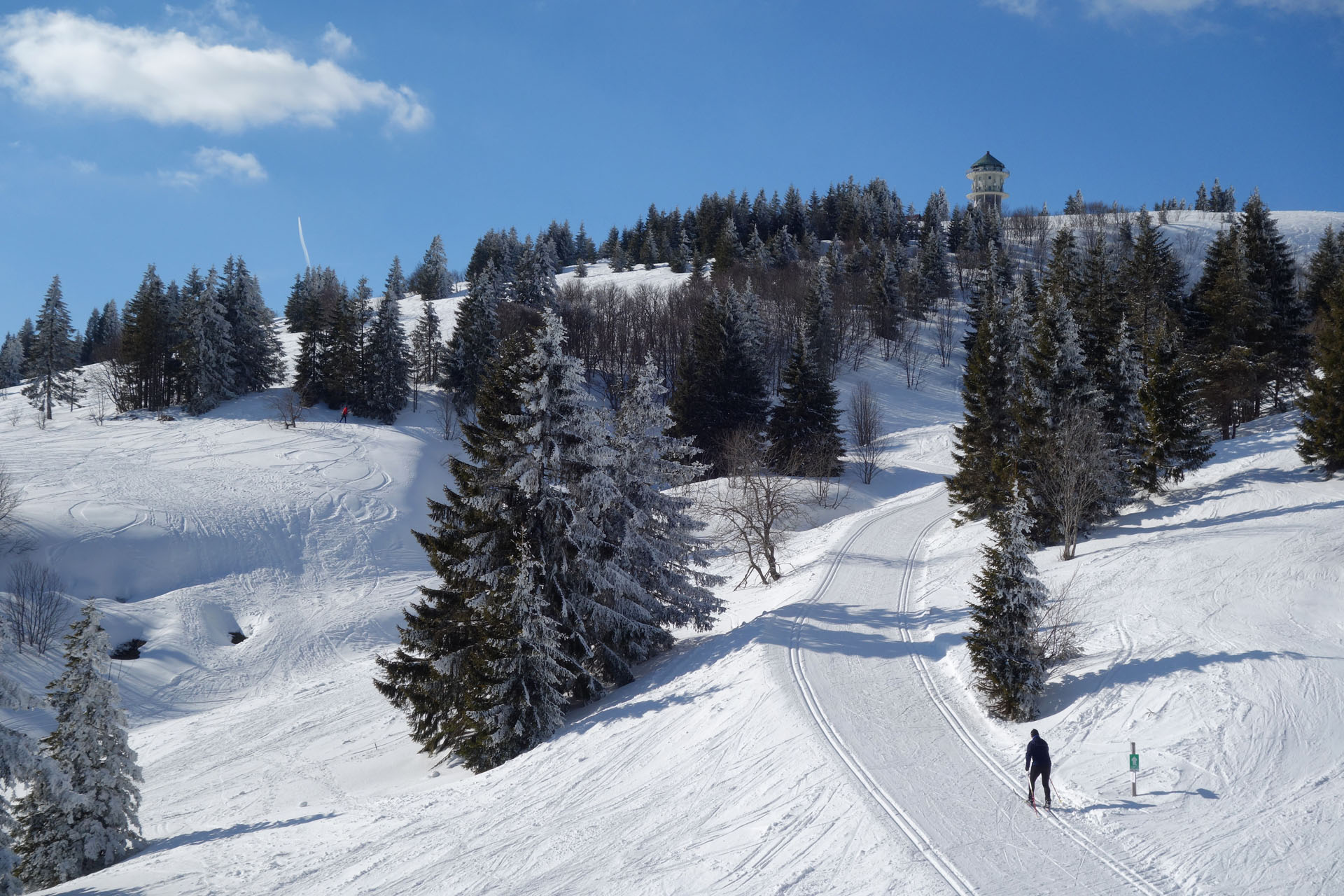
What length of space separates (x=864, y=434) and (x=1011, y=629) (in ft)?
127

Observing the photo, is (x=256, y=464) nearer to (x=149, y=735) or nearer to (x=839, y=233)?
(x=149, y=735)

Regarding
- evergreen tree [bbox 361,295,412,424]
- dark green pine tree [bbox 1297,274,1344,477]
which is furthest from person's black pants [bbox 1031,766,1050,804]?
evergreen tree [bbox 361,295,412,424]

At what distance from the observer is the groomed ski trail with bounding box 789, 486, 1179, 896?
9914 millimetres

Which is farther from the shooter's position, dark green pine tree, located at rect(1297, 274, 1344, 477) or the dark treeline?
the dark treeline

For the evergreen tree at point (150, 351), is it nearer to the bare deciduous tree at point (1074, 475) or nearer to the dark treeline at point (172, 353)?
the dark treeline at point (172, 353)

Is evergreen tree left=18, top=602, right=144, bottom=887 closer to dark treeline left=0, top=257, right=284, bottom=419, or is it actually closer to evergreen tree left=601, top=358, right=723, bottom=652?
evergreen tree left=601, top=358, right=723, bottom=652

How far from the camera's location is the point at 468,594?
797 inches

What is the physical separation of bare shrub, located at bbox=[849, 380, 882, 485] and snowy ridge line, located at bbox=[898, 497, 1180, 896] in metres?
25.8

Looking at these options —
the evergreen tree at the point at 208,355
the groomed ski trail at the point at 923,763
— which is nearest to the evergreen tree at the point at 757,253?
the evergreen tree at the point at 208,355

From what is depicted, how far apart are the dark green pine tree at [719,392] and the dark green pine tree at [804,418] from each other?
2764 millimetres

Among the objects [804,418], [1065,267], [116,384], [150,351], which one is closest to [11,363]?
[116,384]

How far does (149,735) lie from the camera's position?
26.5 m

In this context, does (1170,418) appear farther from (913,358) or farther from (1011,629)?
(913,358)

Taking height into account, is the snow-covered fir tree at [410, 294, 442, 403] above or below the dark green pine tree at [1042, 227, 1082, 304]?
below
